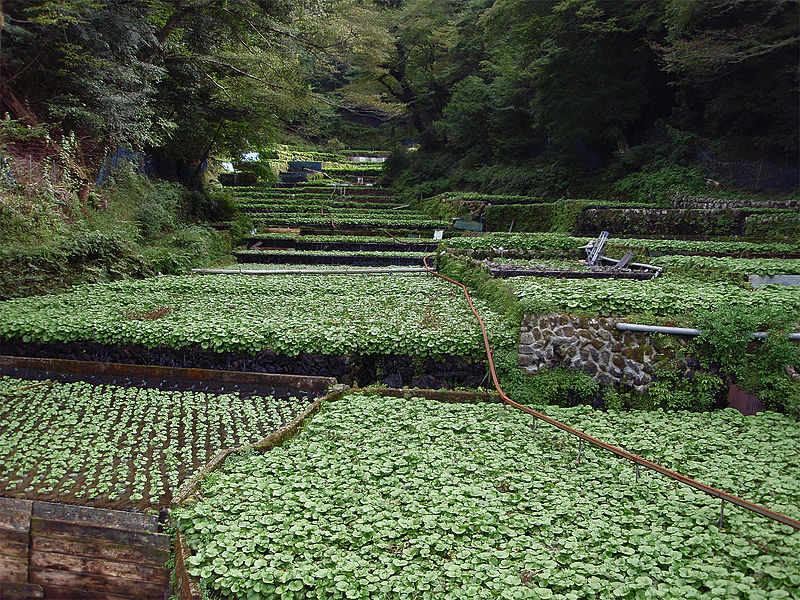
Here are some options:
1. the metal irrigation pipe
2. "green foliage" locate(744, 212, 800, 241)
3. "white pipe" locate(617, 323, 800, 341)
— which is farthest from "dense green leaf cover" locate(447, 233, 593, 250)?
"white pipe" locate(617, 323, 800, 341)

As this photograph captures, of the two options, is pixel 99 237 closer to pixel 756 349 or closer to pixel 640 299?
pixel 640 299

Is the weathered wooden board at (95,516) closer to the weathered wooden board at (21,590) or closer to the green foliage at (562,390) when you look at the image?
the weathered wooden board at (21,590)

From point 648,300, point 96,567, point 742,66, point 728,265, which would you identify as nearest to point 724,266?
point 728,265

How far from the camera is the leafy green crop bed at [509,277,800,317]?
789cm

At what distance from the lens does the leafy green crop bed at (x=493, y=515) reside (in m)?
3.69

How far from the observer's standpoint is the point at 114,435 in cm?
646

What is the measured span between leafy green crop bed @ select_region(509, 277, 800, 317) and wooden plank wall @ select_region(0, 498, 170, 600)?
221 inches

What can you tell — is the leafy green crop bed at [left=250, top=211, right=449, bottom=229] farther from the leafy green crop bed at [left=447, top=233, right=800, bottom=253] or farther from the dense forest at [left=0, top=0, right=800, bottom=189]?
the leafy green crop bed at [left=447, top=233, right=800, bottom=253]

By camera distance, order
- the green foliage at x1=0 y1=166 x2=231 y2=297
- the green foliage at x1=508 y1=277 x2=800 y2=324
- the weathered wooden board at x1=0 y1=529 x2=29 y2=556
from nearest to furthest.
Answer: the weathered wooden board at x1=0 y1=529 x2=29 y2=556, the green foliage at x1=508 y1=277 x2=800 y2=324, the green foliage at x1=0 y1=166 x2=231 y2=297

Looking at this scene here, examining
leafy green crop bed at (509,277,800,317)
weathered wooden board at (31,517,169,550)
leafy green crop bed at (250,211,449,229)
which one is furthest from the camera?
leafy green crop bed at (250,211,449,229)

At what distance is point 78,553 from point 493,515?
3.70 metres

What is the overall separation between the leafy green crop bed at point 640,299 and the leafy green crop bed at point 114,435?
3844 mm

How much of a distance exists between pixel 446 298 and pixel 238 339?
420 cm

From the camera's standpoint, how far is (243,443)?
248 inches
